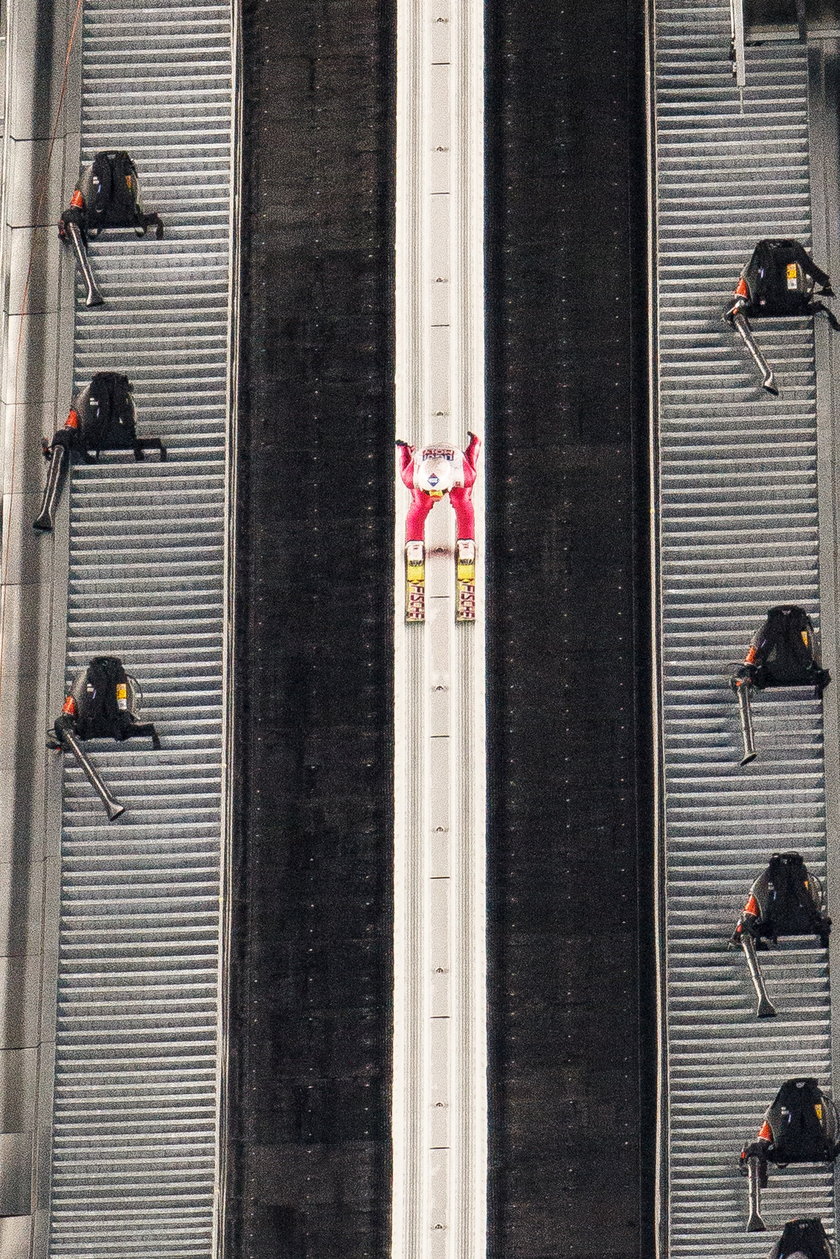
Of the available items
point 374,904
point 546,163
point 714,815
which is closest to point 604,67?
point 546,163

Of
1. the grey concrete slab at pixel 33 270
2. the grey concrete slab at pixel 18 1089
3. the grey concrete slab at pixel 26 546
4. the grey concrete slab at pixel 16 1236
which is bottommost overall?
the grey concrete slab at pixel 16 1236

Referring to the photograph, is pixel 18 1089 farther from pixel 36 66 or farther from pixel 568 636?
pixel 36 66

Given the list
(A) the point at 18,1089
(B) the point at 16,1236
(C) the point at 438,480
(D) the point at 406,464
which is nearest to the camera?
(C) the point at 438,480

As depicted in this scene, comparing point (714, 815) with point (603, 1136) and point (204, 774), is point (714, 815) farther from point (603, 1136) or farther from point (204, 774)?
point (204, 774)

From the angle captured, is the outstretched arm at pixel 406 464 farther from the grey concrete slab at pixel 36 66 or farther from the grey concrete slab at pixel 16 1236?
the grey concrete slab at pixel 16 1236

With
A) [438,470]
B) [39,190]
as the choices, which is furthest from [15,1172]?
[39,190]

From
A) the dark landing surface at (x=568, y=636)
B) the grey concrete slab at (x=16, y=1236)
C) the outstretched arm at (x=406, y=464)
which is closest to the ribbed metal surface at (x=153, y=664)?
the grey concrete slab at (x=16, y=1236)

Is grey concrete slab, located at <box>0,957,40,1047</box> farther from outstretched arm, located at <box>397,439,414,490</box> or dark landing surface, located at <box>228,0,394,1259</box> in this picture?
outstretched arm, located at <box>397,439,414,490</box>
